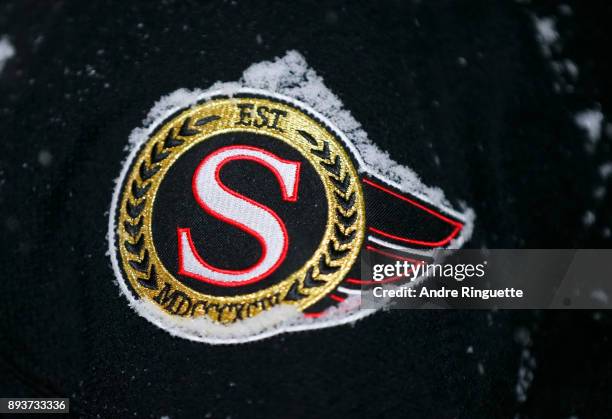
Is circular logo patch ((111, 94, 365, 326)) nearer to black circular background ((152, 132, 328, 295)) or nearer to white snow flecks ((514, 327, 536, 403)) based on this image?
black circular background ((152, 132, 328, 295))

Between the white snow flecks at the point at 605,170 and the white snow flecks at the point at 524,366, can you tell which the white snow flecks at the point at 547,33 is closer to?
the white snow flecks at the point at 605,170

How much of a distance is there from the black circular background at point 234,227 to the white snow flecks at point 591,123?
0.83 ft

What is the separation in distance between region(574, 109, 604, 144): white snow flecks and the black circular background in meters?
0.25

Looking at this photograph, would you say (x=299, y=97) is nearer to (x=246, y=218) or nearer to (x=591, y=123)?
(x=246, y=218)

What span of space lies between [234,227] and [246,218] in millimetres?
11

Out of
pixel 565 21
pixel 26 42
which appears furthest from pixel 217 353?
pixel 565 21

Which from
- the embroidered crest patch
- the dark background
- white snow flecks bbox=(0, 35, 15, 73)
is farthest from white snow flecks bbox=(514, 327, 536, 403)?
white snow flecks bbox=(0, 35, 15, 73)

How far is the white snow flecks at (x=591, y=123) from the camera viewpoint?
21.3 inches

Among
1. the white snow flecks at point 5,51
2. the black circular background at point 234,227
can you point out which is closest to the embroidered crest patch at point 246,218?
the black circular background at point 234,227

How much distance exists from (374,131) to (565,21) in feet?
0.73

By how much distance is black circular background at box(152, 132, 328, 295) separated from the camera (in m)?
0.45

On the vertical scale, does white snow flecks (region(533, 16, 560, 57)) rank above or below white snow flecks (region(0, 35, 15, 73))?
below

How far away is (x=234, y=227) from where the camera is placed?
1.46ft

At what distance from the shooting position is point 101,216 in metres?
0.46
